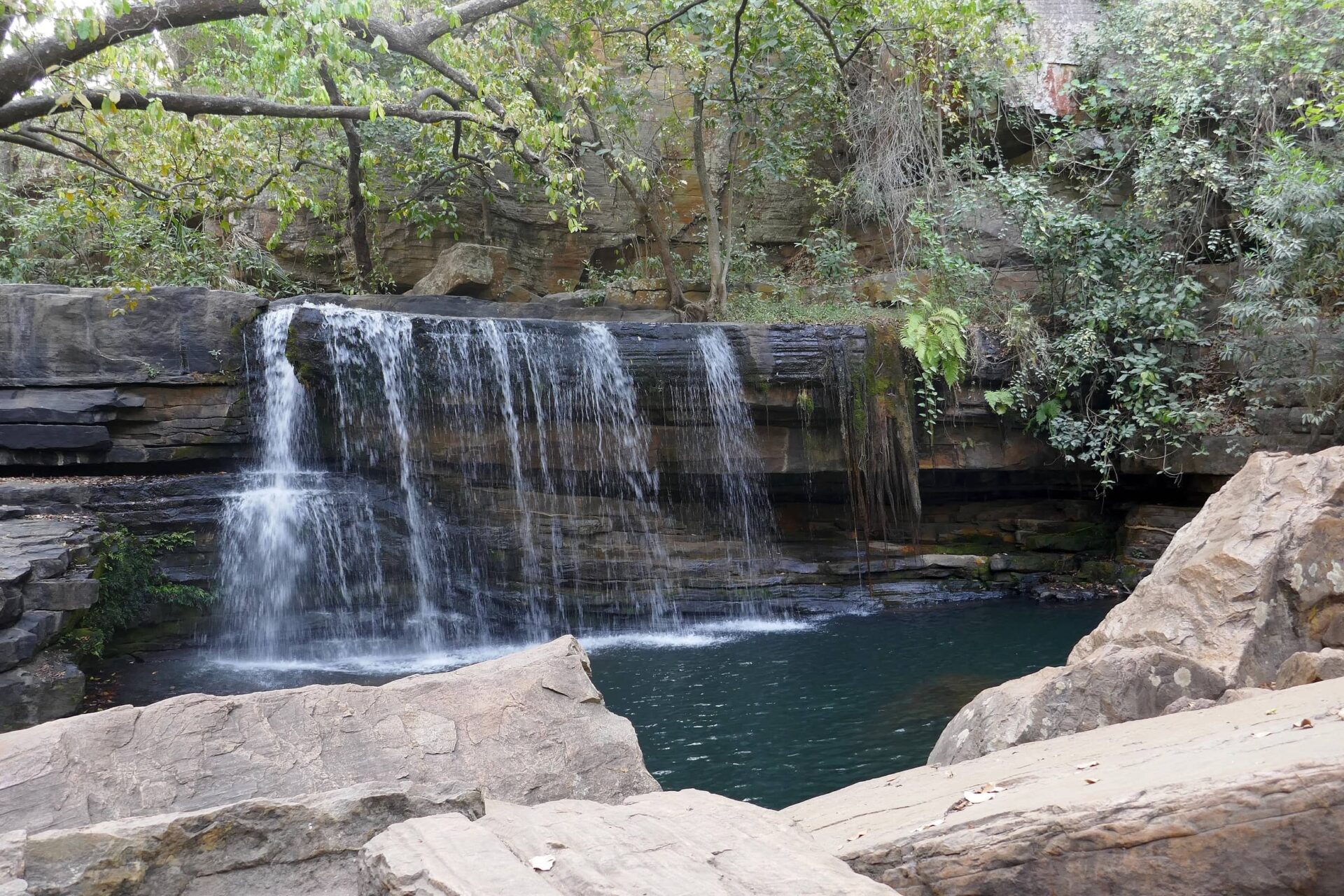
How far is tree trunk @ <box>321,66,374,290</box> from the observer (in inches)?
532

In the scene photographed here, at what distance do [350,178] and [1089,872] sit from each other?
1381 cm

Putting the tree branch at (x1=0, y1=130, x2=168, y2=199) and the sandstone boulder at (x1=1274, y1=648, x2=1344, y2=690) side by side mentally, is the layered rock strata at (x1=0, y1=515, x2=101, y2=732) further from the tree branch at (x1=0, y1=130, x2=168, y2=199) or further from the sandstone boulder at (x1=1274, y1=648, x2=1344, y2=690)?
the sandstone boulder at (x1=1274, y1=648, x2=1344, y2=690)

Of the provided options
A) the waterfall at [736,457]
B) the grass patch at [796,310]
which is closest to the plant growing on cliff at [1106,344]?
the grass patch at [796,310]

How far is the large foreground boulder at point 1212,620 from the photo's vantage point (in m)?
4.45

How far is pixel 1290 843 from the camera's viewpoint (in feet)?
7.89

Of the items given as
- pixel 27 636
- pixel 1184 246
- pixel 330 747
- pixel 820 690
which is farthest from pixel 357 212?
pixel 1184 246

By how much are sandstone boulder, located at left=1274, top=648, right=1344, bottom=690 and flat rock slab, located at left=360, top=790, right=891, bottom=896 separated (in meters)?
2.62

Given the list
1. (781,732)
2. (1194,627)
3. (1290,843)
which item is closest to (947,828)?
(1290,843)

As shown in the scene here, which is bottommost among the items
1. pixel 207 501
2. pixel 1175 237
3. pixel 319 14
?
pixel 207 501

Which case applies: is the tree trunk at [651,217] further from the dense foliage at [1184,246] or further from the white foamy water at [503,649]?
the white foamy water at [503,649]

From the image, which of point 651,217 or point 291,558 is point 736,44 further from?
point 291,558

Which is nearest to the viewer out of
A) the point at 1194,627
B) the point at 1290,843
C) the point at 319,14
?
the point at 1290,843

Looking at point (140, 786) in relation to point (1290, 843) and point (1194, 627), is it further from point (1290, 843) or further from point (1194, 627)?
point (1194, 627)

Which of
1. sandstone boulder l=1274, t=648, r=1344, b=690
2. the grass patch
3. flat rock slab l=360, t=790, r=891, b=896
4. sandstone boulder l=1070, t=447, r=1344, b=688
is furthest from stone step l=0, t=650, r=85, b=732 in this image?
the grass patch
